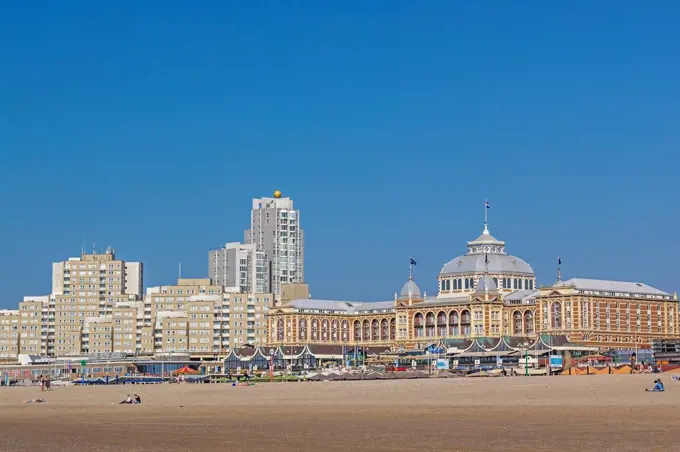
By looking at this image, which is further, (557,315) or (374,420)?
(557,315)

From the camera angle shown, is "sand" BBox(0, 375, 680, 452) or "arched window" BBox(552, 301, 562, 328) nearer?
"sand" BBox(0, 375, 680, 452)

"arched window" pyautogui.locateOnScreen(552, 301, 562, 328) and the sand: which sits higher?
"arched window" pyautogui.locateOnScreen(552, 301, 562, 328)

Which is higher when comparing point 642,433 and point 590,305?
point 590,305

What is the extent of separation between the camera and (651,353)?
166 m

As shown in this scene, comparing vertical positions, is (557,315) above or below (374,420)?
above

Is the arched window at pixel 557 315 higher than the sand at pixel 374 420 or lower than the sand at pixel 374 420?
higher

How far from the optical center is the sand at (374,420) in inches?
1977

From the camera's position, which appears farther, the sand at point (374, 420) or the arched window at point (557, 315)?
the arched window at point (557, 315)

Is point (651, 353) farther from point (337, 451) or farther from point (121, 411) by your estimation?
point (337, 451)

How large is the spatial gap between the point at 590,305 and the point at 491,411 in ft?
406

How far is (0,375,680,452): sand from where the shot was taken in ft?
165

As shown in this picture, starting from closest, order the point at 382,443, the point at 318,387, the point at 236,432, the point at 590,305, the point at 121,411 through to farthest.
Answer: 1. the point at 382,443
2. the point at 236,432
3. the point at 121,411
4. the point at 318,387
5. the point at 590,305

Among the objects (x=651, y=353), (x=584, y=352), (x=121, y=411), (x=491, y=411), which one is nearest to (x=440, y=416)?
(x=491, y=411)

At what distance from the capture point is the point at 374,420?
208 feet
